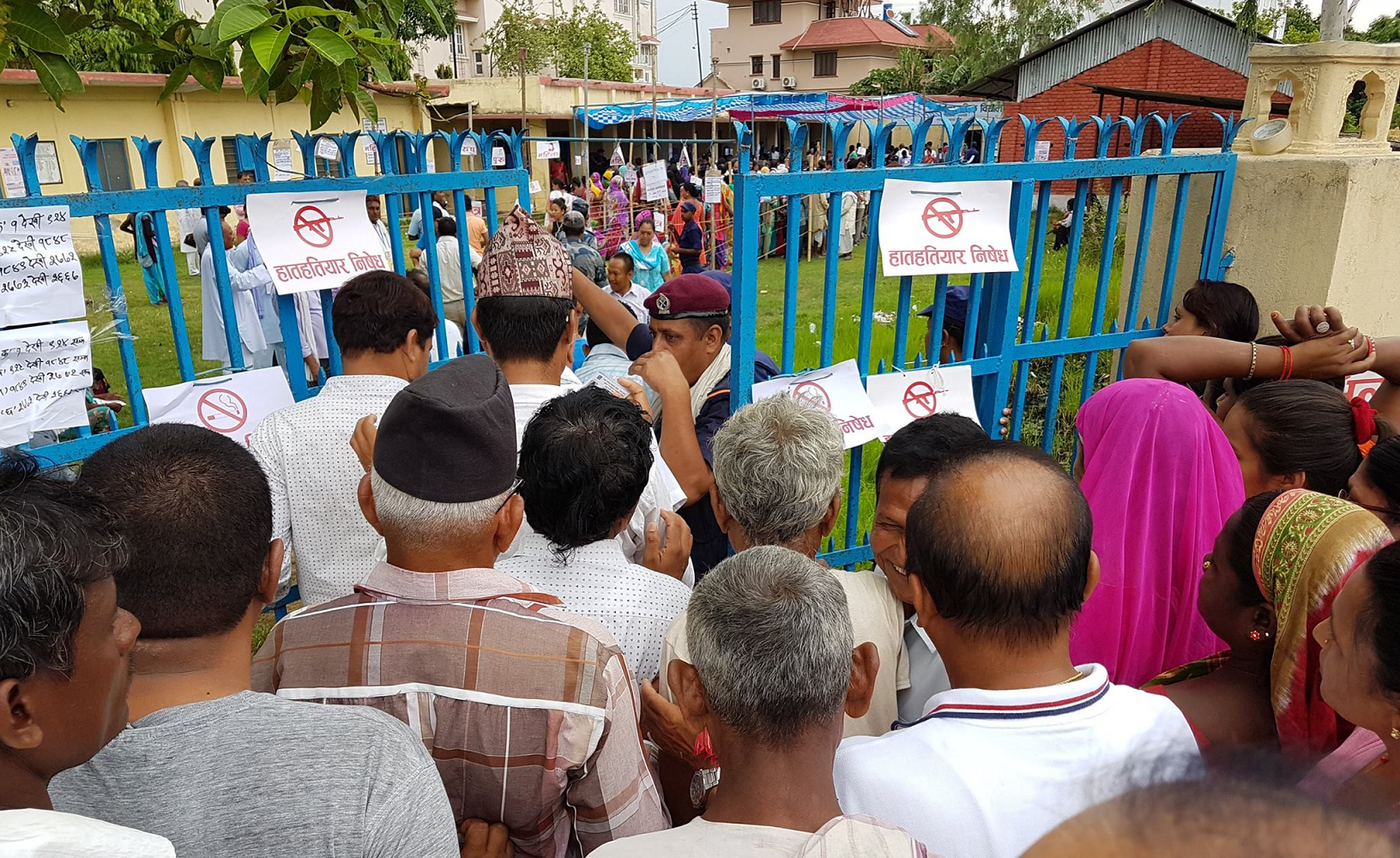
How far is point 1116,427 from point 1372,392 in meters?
1.66

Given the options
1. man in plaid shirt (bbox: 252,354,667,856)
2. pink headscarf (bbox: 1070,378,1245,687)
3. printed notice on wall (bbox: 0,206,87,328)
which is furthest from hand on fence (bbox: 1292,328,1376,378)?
printed notice on wall (bbox: 0,206,87,328)

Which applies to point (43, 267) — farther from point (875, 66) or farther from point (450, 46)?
point (875, 66)

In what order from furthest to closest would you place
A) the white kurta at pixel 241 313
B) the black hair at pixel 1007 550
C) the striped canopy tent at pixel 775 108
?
the striped canopy tent at pixel 775 108 → the white kurta at pixel 241 313 → the black hair at pixel 1007 550

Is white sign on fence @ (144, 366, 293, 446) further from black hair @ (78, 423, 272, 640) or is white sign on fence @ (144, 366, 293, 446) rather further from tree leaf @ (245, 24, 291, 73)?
black hair @ (78, 423, 272, 640)

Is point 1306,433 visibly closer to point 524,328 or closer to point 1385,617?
point 1385,617

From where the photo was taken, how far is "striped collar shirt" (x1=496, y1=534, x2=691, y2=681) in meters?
1.89

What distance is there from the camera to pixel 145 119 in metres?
15.8

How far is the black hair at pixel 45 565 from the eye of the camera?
967mm

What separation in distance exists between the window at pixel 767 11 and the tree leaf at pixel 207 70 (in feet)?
180

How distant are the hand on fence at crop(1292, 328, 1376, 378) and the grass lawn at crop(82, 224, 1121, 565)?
1.35 meters

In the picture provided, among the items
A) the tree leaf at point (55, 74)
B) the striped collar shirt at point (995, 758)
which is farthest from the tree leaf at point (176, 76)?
the striped collar shirt at point (995, 758)

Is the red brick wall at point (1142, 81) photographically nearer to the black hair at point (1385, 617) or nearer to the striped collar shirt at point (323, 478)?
the striped collar shirt at point (323, 478)

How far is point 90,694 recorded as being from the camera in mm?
1051

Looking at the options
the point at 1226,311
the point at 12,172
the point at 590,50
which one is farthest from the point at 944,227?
the point at 590,50
